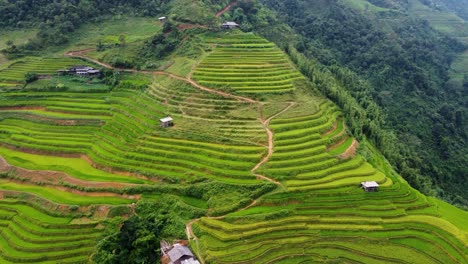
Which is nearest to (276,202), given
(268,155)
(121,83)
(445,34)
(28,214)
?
(268,155)

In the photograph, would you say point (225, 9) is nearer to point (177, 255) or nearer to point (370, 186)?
point (370, 186)

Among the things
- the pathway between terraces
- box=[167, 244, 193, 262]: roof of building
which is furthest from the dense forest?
box=[167, 244, 193, 262]: roof of building

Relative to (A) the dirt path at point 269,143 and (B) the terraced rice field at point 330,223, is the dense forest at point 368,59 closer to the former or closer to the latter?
(B) the terraced rice field at point 330,223

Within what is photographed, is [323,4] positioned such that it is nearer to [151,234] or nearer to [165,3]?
[165,3]

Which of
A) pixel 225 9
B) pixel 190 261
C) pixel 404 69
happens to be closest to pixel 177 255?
pixel 190 261

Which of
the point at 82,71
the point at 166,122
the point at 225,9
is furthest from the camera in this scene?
the point at 225,9
